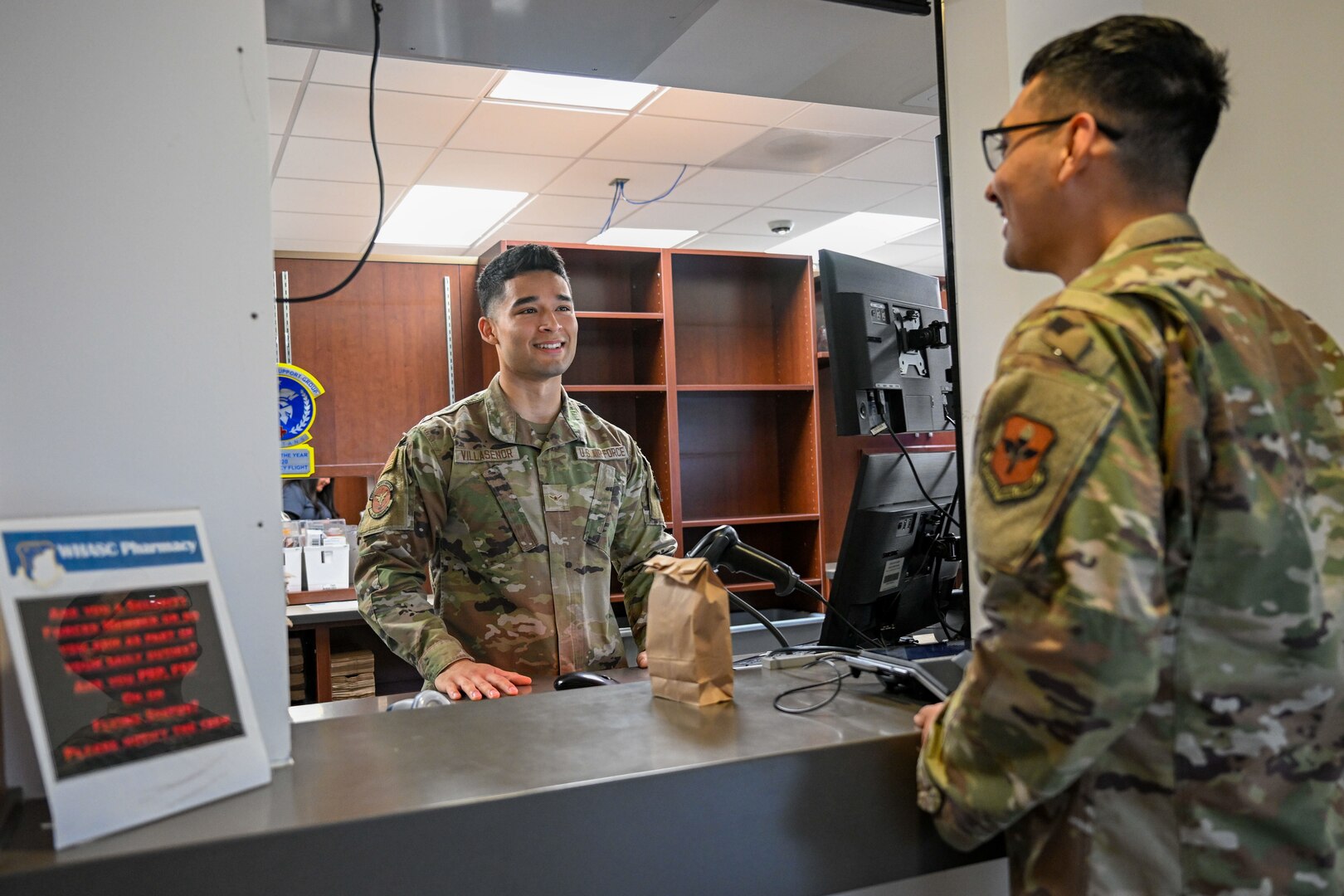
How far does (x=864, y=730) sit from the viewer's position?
3.28 feet

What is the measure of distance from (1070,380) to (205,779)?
2.60ft

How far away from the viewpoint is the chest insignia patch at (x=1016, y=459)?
2.45 feet

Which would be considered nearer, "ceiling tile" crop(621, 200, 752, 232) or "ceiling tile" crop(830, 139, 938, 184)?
"ceiling tile" crop(830, 139, 938, 184)

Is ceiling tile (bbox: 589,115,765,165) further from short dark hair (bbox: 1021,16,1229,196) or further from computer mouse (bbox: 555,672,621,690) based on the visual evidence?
short dark hair (bbox: 1021,16,1229,196)

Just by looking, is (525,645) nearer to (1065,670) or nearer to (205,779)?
(205,779)

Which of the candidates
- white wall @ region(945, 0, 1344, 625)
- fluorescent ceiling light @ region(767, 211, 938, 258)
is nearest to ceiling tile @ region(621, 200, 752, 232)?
fluorescent ceiling light @ region(767, 211, 938, 258)

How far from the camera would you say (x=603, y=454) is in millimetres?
2295

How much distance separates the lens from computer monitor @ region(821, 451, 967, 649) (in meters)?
1.67

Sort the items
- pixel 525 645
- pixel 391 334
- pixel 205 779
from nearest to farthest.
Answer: pixel 205 779, pixel 525 645, pixel 391 334

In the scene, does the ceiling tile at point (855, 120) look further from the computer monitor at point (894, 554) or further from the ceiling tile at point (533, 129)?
the computer monitor at point (894, 554)

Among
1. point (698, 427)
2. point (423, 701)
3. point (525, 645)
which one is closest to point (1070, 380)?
point (423, 701)

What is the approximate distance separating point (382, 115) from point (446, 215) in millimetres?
1632

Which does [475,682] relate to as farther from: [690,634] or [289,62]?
[289,62]

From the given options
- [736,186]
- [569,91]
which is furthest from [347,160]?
[736,186]
